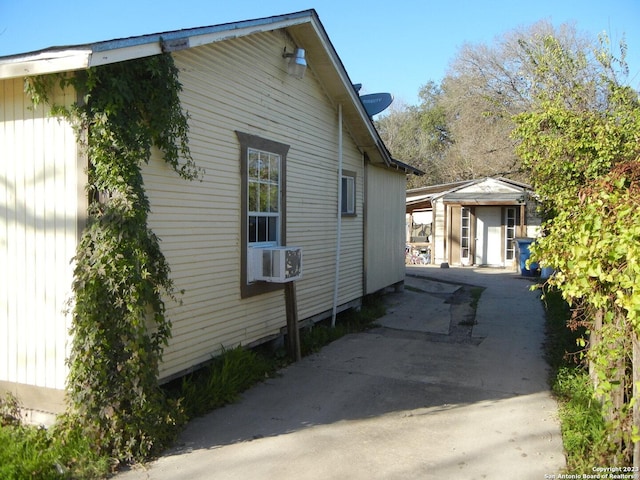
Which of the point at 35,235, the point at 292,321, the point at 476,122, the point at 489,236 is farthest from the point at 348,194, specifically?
the point at 476,122

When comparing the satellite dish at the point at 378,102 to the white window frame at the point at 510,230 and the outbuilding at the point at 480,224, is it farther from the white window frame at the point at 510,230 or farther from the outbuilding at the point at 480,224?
the white window frame at the point at 510,230

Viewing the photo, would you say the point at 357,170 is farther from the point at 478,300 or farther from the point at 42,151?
the point at 42,151

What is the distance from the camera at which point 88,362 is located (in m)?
4.29

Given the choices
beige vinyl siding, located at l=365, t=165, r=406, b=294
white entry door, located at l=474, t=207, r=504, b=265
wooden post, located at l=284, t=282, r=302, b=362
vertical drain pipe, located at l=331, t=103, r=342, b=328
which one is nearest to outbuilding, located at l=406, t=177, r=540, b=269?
white entry door, located at l=474, t=207, r=504, b=265

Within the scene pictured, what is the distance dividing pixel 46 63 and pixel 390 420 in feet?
14.8

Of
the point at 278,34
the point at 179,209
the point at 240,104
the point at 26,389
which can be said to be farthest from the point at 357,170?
the point at 26,389

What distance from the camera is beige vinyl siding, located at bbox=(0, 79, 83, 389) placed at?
4680 mm

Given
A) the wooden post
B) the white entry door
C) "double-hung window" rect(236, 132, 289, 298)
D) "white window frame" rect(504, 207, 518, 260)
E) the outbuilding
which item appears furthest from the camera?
the white entry door

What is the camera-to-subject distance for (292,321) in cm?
748

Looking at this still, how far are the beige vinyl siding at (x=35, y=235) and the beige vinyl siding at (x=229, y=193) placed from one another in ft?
2.74

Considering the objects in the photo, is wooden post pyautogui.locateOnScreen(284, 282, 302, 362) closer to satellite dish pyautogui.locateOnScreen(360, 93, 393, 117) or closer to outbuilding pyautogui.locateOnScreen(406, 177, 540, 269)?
satellite dish pyautogui.locateOnScreen(360, 93, 393, 117)

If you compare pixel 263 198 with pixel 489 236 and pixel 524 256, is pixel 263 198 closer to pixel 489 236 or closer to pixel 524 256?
pixel 524 256

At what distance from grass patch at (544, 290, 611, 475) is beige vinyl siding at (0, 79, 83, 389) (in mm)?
4477

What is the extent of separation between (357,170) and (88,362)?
25.0 feet
